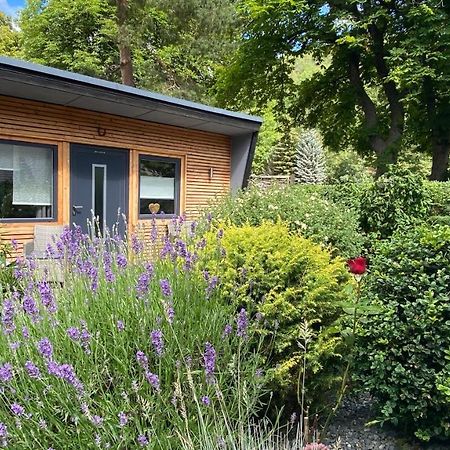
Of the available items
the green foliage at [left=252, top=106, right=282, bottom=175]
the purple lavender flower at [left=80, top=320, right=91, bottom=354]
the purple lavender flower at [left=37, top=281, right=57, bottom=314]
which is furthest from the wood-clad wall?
the green foliage at [left=252, top=106, right=282, bottom=175]

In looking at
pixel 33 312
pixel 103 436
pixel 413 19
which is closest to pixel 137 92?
pixel 33 312

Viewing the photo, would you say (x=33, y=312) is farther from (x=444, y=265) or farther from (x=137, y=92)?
(x=137, y=92)

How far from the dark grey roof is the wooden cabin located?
0.01 metres

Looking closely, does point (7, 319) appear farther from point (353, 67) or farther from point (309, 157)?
point (309, 157)

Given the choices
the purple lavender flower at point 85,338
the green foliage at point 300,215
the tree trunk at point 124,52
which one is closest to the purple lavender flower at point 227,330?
the purple lavender flower at point 85,338

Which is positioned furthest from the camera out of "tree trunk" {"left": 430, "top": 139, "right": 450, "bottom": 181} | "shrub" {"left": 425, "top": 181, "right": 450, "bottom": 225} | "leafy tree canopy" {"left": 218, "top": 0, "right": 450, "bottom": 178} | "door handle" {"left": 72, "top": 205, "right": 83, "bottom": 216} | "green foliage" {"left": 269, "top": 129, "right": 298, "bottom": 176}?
"green foliage" {"left": 269, "top": 129, "right": 298, "bottom": 176}

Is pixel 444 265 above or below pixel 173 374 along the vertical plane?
above

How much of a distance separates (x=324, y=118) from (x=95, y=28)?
12.5m

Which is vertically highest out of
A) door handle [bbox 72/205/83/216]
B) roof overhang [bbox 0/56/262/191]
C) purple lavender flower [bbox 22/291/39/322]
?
roof overhang [bbox 0/56/262/191]

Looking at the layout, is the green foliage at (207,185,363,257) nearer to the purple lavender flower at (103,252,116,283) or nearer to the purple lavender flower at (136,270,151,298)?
the purple lavender flower at (103,252,116,283)

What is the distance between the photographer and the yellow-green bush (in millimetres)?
2375

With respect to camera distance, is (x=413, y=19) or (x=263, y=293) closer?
(x=263, y=293)

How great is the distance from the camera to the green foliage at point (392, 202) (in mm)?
7285

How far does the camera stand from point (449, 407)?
89.3 inches
